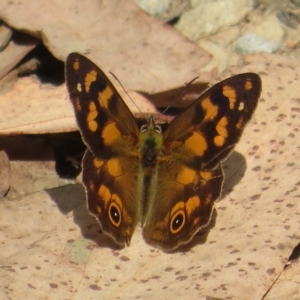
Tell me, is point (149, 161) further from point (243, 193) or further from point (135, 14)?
point (135, 14)

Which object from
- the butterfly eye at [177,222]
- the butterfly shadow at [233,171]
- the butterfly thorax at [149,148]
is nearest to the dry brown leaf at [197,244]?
the butterfly shadow at [233,171]

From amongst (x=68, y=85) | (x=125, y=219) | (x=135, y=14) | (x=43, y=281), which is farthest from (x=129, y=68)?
(x=43, y=281)

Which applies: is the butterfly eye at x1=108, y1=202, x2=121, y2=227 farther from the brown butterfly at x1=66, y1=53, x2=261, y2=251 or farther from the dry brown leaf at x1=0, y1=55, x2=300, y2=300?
the dry brown leaf at x1=0, y1=55, x2=300, y2=300

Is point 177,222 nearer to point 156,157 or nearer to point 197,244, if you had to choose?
point 197,244

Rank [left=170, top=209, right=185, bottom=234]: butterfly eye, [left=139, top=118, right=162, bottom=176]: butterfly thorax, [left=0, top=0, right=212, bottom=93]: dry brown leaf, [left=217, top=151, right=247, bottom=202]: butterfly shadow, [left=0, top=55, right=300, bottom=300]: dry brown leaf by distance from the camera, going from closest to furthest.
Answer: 1. [left=0, top=55, right=300, bottom=300]: dry brown leaf
2. [left=170, top=209, right=185, bottom=234]: butterfly eye
3. [left=139, top=118, right=162, bottom=176]: butterfly thorax
4. [left=217, top=151, right=247, bottom=202]: butterfly shadow
5. [left=0, top=0, right=212, bottom=93]: dry brown leaf

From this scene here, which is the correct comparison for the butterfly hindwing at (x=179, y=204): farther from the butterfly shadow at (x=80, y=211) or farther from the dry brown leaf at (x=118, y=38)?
the dry brown leaf at (x=118, y=38)

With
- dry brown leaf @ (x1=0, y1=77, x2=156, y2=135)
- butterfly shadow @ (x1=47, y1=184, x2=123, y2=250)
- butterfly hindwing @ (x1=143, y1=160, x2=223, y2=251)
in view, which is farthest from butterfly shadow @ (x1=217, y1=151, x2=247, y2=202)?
butterfly shadow @ (x1=47, y1=184, x2=123, y2=250)

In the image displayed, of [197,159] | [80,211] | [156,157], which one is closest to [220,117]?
[197,159]
